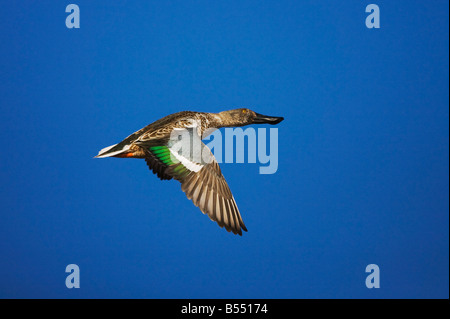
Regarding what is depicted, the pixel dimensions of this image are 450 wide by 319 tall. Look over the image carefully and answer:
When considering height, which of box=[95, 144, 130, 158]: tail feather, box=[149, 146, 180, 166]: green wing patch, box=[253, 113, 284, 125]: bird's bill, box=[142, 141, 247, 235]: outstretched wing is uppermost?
box=[253, 113, 284, 125]: bird's bill

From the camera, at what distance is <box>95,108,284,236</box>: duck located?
1747 mm

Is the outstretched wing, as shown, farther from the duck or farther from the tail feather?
the tail feather

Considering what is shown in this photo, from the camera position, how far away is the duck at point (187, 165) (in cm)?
175

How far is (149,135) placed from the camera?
1866mm

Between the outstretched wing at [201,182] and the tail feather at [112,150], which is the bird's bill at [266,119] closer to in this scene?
the outstretched wing at [201,182]

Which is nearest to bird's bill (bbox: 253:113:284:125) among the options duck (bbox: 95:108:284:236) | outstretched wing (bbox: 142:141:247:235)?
duck (bbox: 95:108:284:236)

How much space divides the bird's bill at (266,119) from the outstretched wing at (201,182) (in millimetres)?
426

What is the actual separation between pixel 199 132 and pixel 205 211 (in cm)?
41

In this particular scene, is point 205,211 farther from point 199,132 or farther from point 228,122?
point 228,122

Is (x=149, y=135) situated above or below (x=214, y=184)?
above

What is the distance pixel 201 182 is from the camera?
1784 millimetres

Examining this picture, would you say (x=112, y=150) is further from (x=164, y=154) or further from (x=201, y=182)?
(x=201, y=182)

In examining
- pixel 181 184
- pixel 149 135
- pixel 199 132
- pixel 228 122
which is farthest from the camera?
pixel 228 122

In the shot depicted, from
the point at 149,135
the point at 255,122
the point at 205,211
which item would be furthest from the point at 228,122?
the point at 205,211
